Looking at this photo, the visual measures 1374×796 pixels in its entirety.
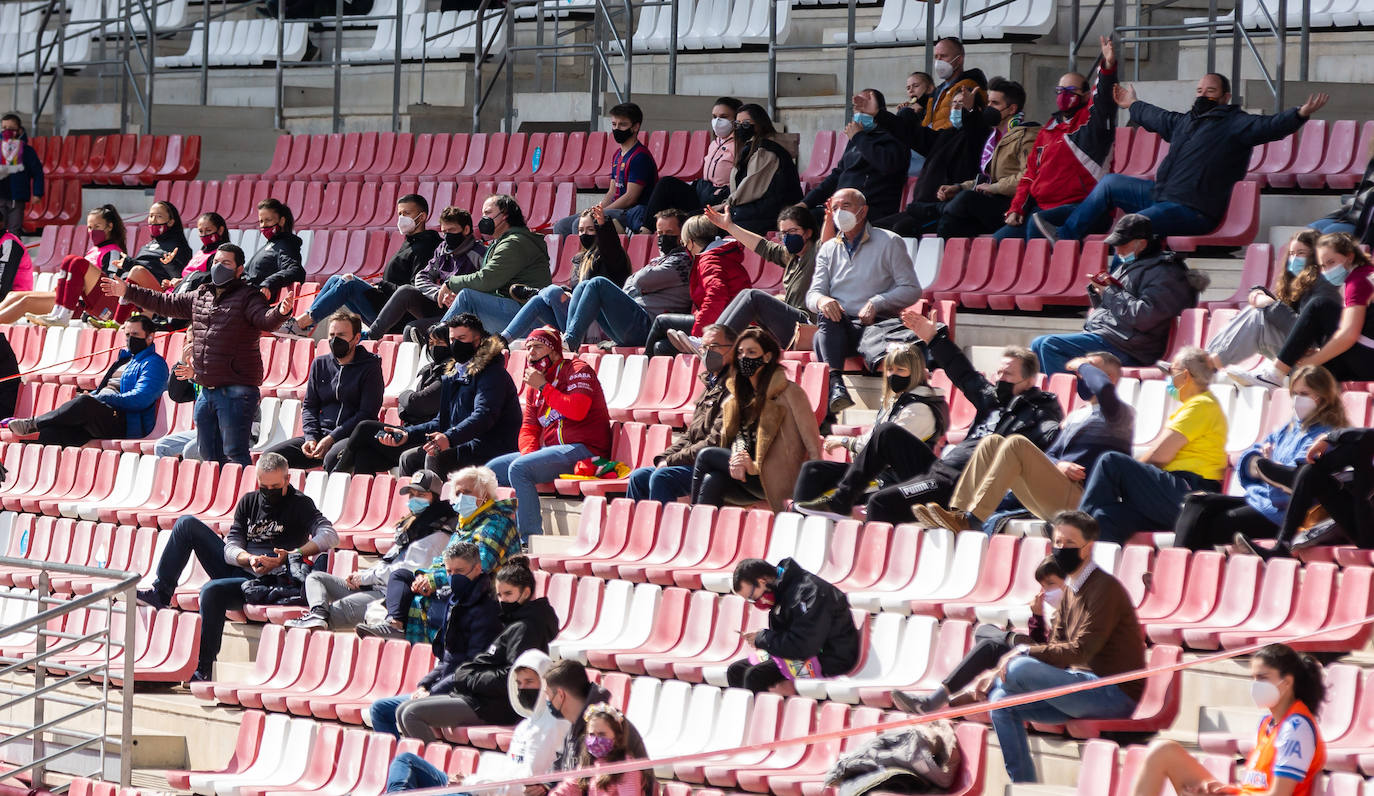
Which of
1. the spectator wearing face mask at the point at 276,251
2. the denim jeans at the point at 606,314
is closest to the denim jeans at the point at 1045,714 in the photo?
the denim jeans at the point at 606,314

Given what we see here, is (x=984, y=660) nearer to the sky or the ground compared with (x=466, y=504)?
nearer to the ground

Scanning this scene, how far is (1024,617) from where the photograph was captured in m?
6.60

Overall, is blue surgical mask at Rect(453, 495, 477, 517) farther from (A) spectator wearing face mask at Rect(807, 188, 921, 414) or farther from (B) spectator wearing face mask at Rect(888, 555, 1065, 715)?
(B) spectator wearing face mask at Rect(888, 555, 1065, 715)

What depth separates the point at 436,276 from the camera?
10.7 m

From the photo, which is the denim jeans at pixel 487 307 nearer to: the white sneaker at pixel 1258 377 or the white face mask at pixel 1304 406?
the white sneaker at pixel 1258 377

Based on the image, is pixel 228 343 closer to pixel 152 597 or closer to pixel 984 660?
pixel 152 597

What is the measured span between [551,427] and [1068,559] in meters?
3.06

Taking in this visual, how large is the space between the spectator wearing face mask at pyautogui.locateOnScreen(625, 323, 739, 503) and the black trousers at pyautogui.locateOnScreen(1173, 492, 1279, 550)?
1.96m

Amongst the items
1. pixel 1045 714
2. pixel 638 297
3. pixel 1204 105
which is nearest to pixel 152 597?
pixel 638 297

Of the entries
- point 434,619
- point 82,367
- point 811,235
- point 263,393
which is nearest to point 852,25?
point 811,235

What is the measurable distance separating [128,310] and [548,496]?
4.65 metres

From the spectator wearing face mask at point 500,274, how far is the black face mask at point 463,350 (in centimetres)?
110

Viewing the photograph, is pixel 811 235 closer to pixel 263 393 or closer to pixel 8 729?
pixel 263 393

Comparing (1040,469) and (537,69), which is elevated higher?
(537,69)
